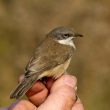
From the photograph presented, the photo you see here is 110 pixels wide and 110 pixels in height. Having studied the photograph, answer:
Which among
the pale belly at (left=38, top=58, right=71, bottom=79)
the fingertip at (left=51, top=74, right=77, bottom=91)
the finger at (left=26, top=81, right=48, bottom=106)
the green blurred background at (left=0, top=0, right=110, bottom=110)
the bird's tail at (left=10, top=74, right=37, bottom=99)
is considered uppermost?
the fingertip at (left=51, top=74, right=77, bottom=91)

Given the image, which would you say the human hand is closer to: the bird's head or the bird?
the bird

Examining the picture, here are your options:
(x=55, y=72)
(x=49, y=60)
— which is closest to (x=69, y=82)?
(x=55, y=72)

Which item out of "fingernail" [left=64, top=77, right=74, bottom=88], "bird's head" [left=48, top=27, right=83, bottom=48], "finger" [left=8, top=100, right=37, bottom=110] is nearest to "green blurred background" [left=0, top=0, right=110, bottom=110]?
"bird's head" [left=48, top=27, right=83, bottom=48]

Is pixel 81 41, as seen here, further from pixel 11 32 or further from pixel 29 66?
pixel 29 66

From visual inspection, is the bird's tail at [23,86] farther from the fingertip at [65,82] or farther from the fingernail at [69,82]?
the fingernail at [69,82]

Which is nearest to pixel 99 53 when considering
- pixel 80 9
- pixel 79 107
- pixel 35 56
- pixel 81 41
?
pixel 81 41
